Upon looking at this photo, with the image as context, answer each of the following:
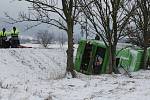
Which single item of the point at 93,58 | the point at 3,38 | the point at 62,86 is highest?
the point at 3,38

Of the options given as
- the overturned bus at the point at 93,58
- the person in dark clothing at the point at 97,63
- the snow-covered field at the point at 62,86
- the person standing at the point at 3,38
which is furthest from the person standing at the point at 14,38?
the person in dark clothing at the point at 97,63

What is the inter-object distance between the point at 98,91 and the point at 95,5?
31.1ft

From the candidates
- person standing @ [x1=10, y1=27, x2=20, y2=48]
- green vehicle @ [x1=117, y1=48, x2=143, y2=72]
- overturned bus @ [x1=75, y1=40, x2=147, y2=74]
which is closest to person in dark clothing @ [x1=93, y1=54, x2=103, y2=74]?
overturned bus @ [x1=75, y1=40, x2=147, y2=74]

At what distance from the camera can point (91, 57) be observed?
24172 mm

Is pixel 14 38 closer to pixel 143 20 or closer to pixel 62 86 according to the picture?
pixel 143 20

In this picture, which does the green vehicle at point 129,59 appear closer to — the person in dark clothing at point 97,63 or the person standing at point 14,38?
the person in dark clothing at point 97,63

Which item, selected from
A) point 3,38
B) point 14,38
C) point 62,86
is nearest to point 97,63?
point 14,38

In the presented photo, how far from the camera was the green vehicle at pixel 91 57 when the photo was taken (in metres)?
23.9

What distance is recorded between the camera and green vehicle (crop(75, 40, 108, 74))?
23.9m

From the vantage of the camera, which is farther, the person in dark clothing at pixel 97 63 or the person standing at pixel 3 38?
the person standing at pixel 3 38

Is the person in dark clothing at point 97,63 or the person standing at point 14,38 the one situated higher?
the person standing at point 14,38

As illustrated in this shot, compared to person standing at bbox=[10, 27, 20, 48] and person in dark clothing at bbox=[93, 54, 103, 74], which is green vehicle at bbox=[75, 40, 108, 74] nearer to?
person in dark clothing at bbox=[93, 54, 103, 74]

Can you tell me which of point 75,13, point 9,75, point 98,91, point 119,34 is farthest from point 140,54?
point 98,91

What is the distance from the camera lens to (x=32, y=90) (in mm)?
12016
